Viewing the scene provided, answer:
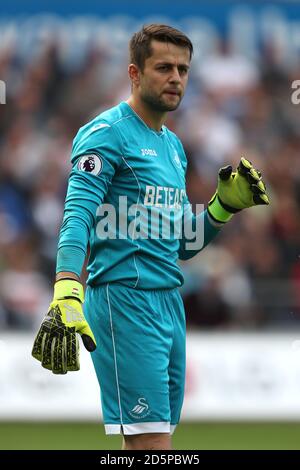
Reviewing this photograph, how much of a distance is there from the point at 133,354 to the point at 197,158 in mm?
7666

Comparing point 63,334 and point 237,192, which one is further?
point 237,192

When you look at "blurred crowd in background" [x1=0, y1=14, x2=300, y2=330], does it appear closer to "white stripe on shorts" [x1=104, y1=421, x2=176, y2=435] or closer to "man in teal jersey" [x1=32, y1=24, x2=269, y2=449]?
"man in teal jersey" [x1=32, y1=24, x2=269, y2=449]

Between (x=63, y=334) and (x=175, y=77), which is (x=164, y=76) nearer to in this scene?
(x=175, y=77)

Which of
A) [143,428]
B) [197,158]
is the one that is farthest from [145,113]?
[197,158]

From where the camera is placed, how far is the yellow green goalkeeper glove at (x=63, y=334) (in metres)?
4.41

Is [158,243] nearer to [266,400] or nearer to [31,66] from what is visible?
[266,400]

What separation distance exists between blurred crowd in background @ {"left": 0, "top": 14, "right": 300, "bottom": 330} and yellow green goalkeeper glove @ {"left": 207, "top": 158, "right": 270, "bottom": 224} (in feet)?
18.7

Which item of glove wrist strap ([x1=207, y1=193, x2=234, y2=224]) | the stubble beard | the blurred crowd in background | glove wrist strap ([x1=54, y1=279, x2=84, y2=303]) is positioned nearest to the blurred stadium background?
the blurred crowd in background

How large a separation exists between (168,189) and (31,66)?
8366mm

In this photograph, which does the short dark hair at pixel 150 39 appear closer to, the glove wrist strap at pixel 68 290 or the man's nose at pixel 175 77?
the man's nose at pixel 175 77

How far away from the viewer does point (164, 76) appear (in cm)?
502

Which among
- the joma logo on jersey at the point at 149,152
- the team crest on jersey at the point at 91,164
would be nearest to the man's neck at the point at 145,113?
the joma logo on jersey at the point at 149,152

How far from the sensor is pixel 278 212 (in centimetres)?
1222

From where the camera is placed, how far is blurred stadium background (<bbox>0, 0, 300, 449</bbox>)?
424 inches
